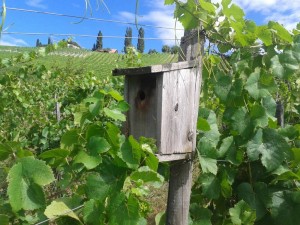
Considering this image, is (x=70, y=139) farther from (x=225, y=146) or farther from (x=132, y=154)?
(x=225, y=146)

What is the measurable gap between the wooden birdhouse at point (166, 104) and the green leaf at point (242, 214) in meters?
0.48

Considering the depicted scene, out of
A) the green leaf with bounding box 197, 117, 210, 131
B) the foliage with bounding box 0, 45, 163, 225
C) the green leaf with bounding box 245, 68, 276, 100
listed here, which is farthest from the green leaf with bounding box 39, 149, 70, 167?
the green leaf with bounding box 245, 68, 276, 100

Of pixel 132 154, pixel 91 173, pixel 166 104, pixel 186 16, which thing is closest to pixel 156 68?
pixel 166 104

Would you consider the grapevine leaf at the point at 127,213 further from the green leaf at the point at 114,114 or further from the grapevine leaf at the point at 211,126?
the grapevine leaf at the point at 211,126

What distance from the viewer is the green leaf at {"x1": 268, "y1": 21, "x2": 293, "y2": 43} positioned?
6.92 ft

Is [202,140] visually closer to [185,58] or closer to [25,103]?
[185,58]

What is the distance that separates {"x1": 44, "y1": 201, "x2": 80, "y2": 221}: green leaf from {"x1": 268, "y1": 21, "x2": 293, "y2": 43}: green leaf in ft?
4.37

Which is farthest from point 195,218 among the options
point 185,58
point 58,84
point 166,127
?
point 58,84

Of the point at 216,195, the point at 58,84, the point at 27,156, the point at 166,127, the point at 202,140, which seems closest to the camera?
the point at 27,156

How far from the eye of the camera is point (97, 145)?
1.64m

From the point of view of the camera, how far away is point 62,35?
2051 millimetres

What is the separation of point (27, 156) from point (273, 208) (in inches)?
58.7

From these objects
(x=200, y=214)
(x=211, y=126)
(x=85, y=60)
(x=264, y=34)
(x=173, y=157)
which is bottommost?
(x=200, y=214)

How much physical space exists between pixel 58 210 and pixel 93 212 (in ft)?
0.46
